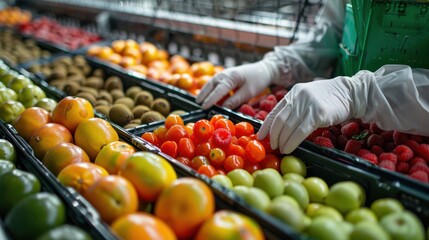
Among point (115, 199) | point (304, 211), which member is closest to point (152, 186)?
point (115, 199)

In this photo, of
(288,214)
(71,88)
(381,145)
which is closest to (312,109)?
(381,145)

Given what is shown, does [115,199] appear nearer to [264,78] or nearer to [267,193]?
[267,193]

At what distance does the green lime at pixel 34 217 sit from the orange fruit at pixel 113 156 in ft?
0.96

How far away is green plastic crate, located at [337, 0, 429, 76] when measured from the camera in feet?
5.28

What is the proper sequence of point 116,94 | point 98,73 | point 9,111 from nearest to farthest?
point 9,111
point 116,94
point 98,73

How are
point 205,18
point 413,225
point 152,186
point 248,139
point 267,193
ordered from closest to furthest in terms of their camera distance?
1. point 413,225
2. point 152,186
3. point 267,193
4. point 248,139
5. point 205,18

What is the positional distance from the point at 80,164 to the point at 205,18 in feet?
9.06

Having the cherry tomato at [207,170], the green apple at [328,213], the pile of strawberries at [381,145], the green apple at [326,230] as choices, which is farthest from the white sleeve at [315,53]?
the green apple at [326,230]

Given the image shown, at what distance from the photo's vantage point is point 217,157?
1465 mm

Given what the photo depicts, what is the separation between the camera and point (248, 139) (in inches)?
61.8

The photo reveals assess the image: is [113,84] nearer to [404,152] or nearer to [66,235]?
[66,235]

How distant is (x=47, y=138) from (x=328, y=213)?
118cm

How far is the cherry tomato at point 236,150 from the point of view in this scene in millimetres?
1493

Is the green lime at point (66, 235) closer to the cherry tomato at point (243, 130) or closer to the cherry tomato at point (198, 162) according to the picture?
the cherry tomato at point (198, 162)
